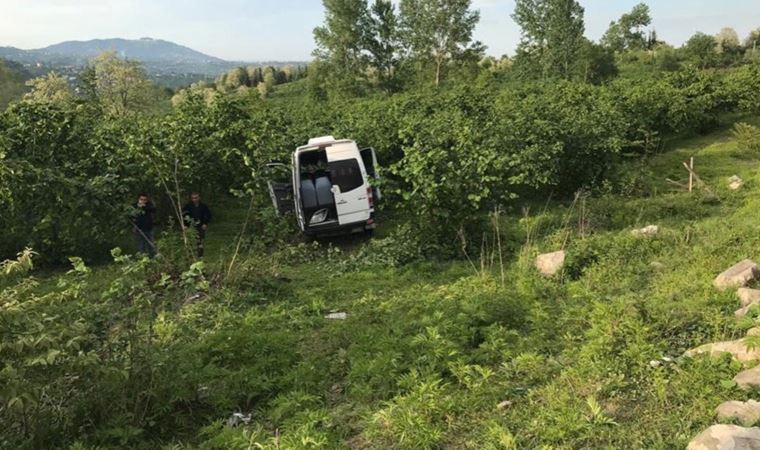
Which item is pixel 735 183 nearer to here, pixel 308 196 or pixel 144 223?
pixel 308 196

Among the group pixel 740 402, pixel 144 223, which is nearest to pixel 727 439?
pixel 740 402

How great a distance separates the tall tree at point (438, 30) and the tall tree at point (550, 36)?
414cm

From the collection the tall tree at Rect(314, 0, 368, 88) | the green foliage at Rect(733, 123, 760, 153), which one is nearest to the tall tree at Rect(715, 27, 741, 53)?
the tall tree at Rect(314, 0, 368, 88)

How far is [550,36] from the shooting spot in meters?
41.7

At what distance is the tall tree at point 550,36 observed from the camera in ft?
132

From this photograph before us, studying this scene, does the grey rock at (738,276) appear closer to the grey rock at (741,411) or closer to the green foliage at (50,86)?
the grey rock at (741,411)

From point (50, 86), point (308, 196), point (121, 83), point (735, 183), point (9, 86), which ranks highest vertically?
point (9, 86)

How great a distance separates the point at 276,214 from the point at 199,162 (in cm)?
234

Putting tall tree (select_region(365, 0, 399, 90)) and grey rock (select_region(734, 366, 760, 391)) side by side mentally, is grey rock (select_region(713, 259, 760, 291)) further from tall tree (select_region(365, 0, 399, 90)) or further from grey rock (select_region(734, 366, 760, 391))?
tall tree (select_region(365, 0, 399, 90))

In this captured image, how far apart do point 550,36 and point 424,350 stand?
41621 mm

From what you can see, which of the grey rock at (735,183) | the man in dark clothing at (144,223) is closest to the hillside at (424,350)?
the man in dark clothing at (144,223)

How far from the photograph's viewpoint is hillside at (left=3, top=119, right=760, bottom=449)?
396cm

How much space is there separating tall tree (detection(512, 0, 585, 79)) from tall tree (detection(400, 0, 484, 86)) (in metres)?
4.14

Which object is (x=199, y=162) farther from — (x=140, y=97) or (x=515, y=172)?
(x=140, y=97)
